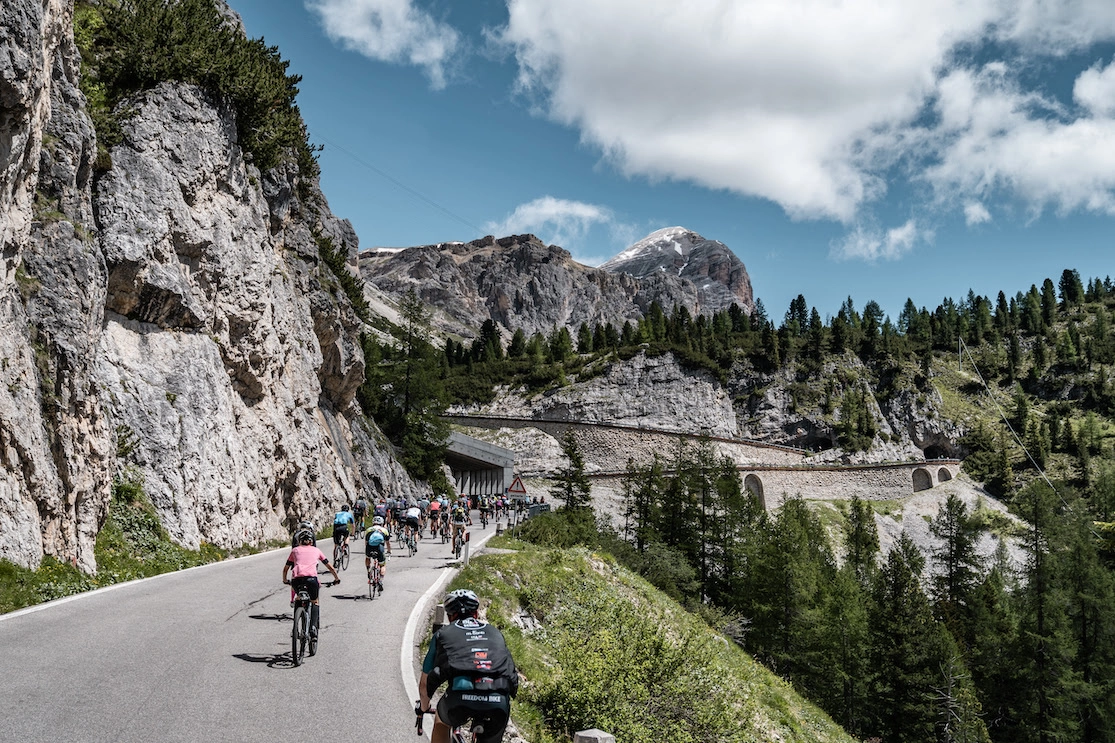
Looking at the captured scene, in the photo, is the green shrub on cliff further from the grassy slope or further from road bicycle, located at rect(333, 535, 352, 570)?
the grassy slope

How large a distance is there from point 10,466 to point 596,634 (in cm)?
1103

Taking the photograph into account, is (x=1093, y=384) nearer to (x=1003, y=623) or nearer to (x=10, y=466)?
(x=1003, y=623)

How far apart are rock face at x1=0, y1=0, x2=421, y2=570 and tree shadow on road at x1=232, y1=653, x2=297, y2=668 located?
5.80m

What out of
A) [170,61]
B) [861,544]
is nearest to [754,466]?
[861,544]

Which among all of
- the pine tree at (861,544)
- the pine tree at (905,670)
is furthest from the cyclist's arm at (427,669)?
the pine tree at (861,544)

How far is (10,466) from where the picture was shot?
12711 mm


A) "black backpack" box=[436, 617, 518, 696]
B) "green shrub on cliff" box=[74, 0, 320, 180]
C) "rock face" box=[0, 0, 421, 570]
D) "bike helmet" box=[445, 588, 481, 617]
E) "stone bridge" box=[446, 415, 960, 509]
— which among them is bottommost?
"stone bridge" box=[446, 415, 960, 509]

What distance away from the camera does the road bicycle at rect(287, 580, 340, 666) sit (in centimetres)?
939

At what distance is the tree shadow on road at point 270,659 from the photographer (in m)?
9.12

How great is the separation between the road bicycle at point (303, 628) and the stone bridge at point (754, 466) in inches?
2281

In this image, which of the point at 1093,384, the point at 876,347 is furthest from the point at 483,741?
the point at 1093,384

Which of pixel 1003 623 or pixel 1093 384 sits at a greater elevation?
pixel 1093 384

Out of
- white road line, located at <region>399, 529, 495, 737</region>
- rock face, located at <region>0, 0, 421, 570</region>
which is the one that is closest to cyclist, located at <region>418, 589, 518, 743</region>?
white road line, located at <region>399, 529, 495, 737</region>

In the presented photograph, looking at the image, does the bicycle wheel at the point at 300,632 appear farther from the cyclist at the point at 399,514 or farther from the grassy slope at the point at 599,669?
the cyclist at the point at 399,514
